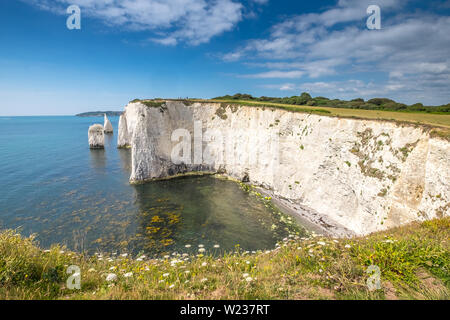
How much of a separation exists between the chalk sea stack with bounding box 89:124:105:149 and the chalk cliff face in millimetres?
27831

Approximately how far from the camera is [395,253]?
18.8 feet

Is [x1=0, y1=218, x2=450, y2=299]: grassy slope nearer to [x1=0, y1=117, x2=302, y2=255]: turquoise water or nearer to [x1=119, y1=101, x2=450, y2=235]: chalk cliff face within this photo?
[x1=0, y1=117, x2=302, y2=255]: turquoise water

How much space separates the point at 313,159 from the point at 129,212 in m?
20.6

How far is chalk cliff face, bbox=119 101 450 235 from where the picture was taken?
1423 cm

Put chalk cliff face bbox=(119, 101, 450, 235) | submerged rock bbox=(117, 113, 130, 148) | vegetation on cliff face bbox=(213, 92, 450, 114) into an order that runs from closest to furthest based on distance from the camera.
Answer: chalk cliff face bbox=(119, 101, 450, 235) → vegetation on cliff face bbox=(213, 92, 450, 114) → submerged rock bbox=(117, 113, 130, 148)

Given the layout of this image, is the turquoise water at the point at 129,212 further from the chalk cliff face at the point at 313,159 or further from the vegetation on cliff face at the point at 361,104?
the vegetation on cliff face at the point at 361,104

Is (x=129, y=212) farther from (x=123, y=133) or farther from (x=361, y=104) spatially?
(x=123, y=133)

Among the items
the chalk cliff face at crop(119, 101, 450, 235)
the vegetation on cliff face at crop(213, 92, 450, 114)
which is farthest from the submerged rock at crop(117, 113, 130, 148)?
the vegetation on cliff face at crop(213, 92, 450, 114)

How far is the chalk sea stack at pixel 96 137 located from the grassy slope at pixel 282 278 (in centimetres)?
5242

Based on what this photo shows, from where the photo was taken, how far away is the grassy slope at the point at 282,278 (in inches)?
A: 189

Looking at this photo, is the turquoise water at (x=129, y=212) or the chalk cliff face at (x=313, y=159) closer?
the chalk cliff face at (x=313, y=159)

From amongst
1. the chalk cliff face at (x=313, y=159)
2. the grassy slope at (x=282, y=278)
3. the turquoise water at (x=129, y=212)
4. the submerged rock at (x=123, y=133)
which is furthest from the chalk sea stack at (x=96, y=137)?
the grassy slope at (x=282, y=278)
